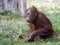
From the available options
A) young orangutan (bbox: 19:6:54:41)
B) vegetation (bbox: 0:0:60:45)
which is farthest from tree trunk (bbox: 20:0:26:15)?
young orangutan (bbox: 19:6:54:41)

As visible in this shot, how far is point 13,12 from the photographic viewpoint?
987 cm

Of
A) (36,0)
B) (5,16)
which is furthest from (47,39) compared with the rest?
(36,0)

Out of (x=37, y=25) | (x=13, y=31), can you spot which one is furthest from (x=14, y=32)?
(x=37, y=25)

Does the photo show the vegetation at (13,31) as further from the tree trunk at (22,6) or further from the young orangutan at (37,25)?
the tree trunk at (22,6)

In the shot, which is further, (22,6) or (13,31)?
(22,6)

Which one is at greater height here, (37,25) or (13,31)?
(37,25)

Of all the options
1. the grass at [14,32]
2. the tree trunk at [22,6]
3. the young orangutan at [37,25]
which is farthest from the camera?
the tree trunk at [22,6]

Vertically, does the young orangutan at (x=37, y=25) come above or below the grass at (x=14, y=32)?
above

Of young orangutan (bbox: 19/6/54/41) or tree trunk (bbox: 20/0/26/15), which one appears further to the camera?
tree trunk (bbox: 20/0/26/15)

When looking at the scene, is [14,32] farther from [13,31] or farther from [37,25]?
[37,25]

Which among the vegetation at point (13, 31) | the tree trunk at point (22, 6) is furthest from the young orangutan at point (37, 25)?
the tree trunk at point (22, 6)

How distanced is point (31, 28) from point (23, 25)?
5.40ft

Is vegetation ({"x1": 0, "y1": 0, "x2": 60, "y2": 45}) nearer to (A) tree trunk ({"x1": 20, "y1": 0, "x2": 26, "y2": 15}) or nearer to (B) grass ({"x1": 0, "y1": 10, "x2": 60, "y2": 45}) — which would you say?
(B) grass ({"x1": 0, "y1": 10, "x2": 60, "y2": 45})

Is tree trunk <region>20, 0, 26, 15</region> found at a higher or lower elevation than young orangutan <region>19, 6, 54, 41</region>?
lower
